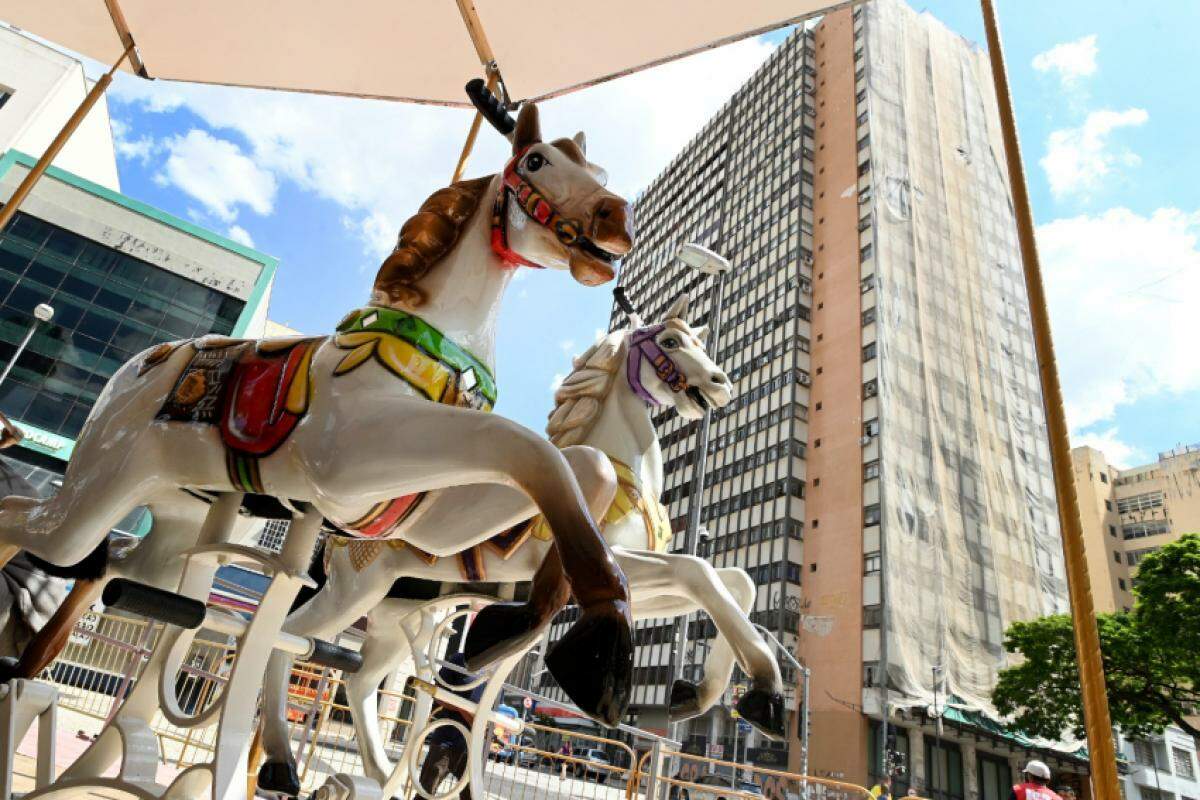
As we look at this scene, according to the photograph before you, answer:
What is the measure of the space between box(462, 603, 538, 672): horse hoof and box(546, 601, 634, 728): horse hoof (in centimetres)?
15

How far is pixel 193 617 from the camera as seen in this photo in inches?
63.6

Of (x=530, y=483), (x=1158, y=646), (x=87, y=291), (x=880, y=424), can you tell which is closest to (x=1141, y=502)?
(x=880, y=424)

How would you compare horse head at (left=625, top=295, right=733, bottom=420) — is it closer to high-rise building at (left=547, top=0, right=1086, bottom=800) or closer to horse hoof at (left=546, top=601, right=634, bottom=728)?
horse hoof at (left=546, top=601, right=634, bottom=728)

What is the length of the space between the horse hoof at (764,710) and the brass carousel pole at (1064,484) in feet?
3.12

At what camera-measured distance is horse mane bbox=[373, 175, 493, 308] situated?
1.79 meters

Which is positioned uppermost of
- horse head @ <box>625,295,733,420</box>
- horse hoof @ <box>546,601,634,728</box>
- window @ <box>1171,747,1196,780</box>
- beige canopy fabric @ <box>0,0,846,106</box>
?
window @ <box>1171,747,1196,780</box>

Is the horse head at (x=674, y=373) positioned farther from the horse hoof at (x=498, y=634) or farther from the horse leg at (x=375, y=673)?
the horse hoof at (x=498, y=634)

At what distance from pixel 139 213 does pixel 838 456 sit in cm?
2599

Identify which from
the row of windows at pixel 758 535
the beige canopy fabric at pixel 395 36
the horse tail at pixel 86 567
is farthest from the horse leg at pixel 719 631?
the row of windows at pixel 758 535

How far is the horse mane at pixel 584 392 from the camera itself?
3059mm

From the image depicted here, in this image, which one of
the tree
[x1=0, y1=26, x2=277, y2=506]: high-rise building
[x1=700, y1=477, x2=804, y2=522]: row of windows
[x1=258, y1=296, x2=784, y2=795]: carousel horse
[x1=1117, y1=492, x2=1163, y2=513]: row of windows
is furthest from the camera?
[x1=1117, y1=492, x2=1163, y2=513]: row of windows

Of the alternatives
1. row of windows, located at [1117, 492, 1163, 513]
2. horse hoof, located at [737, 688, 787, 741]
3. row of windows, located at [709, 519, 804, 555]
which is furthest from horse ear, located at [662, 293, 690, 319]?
row of windows, located at [1117, 492, 1163, 513]

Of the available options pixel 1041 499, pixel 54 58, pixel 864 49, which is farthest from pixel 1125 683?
pixel 54 58

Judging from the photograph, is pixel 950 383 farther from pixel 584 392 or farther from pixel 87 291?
pixel 87 291
